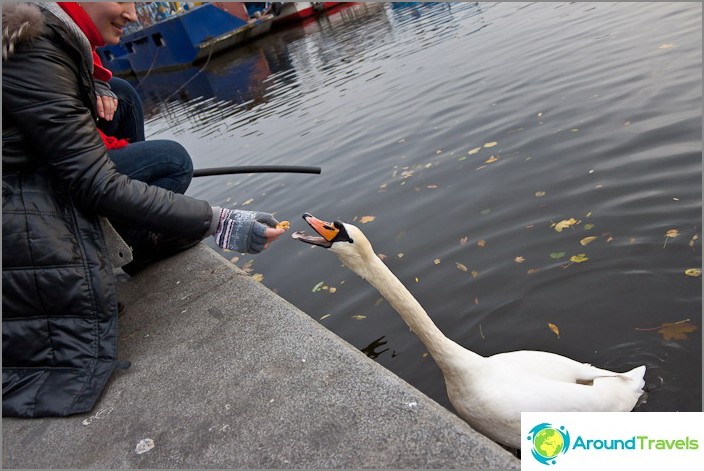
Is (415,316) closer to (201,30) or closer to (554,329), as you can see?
(554,329)

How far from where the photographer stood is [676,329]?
3545 mm

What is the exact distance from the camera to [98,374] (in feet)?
9.11

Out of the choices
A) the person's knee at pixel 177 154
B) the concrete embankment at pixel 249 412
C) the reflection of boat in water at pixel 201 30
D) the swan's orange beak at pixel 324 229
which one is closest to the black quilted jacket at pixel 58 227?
the concrete embankment at pixel 249 412

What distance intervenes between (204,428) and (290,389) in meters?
0.42

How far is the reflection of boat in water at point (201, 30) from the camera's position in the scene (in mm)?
31542

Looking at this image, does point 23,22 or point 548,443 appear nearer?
point 548,443

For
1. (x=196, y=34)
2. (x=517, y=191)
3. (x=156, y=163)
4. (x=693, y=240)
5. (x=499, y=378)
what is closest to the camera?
(x=499, y=378)

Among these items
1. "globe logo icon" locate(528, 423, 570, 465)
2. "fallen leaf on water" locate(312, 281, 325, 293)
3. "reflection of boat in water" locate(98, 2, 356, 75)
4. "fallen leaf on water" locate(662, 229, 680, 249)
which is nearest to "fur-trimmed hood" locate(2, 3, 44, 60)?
"globe logo icon" locate(528, 423, 570, 465)

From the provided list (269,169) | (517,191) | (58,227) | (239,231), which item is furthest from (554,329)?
(58,227)

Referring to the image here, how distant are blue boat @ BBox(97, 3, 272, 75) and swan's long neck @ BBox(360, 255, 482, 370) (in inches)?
1189

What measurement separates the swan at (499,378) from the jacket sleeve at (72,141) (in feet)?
2.39

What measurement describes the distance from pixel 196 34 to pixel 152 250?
3099cm

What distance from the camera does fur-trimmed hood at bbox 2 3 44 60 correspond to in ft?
7.57

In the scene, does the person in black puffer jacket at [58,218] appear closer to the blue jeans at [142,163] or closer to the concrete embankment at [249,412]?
the concrete embankment at [249,412]
